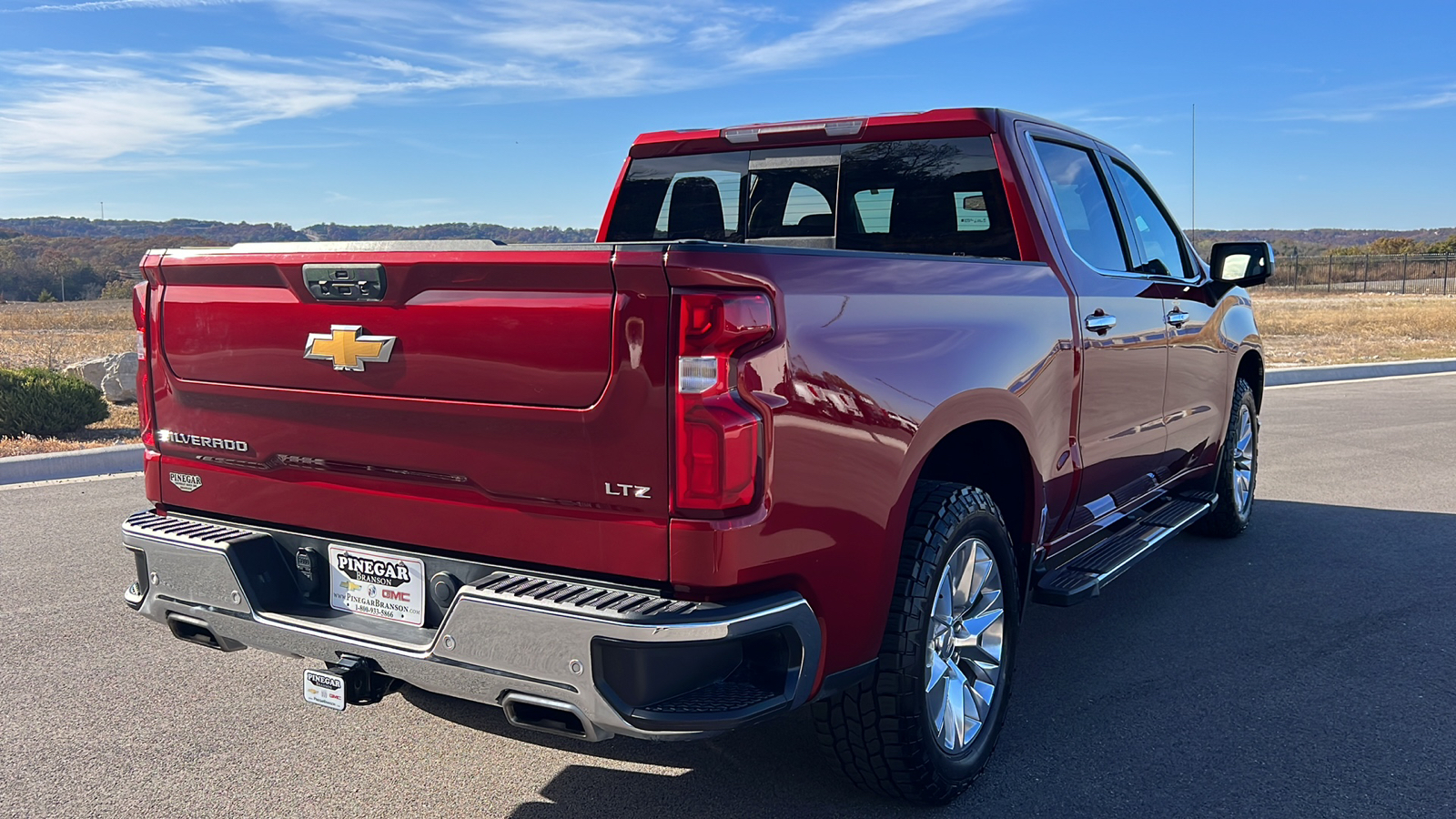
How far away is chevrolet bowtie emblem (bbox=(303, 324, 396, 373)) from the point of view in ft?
9.67

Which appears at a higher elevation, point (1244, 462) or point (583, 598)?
point (583, 598)

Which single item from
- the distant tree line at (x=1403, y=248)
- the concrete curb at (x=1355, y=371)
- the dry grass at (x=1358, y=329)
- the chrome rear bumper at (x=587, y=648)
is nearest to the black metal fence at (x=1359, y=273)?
the distant tree line at (x=1403, y=248)

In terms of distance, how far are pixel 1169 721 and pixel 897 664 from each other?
1413mm

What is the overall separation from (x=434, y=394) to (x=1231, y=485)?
199 inches

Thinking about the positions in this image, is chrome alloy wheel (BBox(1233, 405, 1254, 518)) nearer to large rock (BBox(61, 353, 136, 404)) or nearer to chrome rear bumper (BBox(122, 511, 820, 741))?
chrome rear bumper (BBox(122, 511, 820, 741))

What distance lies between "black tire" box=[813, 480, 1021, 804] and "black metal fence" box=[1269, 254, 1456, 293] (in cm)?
6361

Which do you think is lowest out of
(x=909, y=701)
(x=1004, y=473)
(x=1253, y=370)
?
(x=909, y=701)

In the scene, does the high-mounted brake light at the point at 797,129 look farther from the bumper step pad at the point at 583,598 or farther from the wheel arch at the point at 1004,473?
the bumper step pad at the point at 583,598

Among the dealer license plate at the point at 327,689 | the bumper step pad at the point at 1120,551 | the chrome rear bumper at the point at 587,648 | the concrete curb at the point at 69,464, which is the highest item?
the chrome rear bumper at the point at 587,648

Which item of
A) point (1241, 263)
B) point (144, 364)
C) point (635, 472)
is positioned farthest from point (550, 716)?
point (1241, 263)

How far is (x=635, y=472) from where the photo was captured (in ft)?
8.76

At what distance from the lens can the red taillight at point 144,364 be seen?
3.46m

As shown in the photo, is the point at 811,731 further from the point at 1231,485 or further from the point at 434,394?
the point at 1231,485

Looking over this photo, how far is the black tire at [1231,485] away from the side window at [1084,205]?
74.4 inches
